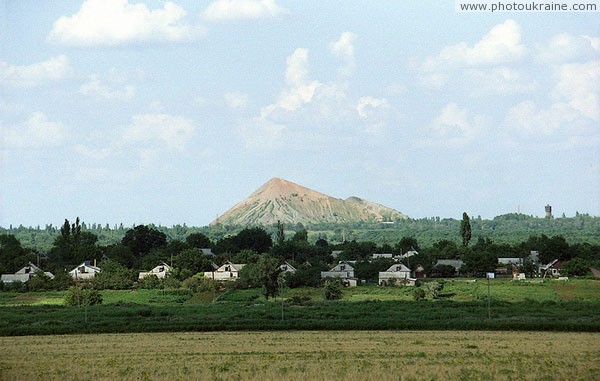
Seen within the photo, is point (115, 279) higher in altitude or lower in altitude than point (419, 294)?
higher


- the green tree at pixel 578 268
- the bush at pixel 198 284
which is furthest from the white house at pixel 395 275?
the bush at pixel 198 284

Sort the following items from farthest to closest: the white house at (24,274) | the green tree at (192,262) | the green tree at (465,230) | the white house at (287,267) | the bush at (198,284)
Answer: the green tree at (465,230)
the green tree at (192,262)
the white house at (24,274)
the white house at (287,267)
the bush at (198,284)

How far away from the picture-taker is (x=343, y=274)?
10862cm

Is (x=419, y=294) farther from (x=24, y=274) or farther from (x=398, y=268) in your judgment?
(x=24, y=274)

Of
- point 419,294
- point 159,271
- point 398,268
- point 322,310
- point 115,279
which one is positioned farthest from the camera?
point 159,271

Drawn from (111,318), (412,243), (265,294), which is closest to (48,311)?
(111,318)

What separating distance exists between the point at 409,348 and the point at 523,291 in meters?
41.1

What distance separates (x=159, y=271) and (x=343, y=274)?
19.8 metres

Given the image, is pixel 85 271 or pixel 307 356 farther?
pixel 85 271

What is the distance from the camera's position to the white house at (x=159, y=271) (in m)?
108

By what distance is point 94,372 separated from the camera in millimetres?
37844

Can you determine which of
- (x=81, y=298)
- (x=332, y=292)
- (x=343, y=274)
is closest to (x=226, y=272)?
(x=343, y=274)

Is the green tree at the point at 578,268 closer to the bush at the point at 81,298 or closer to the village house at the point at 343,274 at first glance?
the village house at the point at 343,274

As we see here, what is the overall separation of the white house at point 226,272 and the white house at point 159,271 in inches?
166
